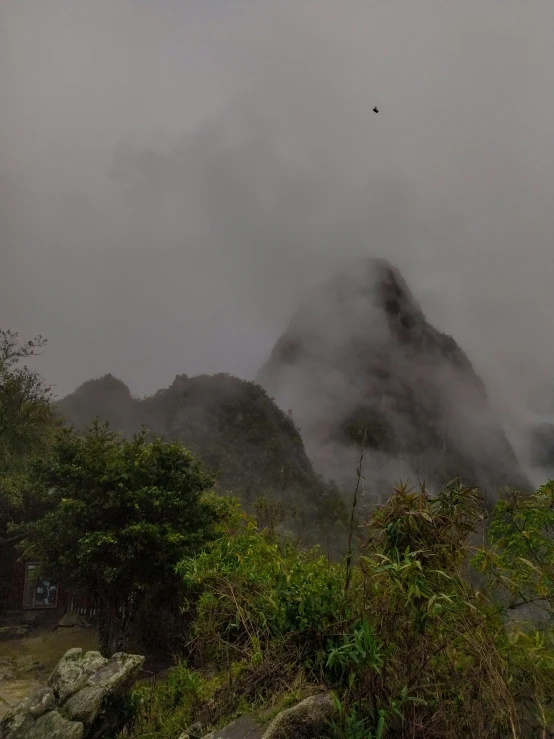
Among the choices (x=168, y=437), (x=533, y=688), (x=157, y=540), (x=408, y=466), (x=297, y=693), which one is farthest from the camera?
(x=408, y=466)

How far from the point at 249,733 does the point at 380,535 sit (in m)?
1.94

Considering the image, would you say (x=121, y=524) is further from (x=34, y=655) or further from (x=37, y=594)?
(x=37, y=594)

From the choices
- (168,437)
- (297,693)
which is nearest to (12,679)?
(297,693)

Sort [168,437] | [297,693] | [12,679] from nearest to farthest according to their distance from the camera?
[297,693] < [12,679] < [168,437]

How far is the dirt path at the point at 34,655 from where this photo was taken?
38.8 feet

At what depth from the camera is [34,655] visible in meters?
14.4

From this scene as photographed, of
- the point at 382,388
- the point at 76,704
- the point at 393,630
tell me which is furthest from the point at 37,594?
the point at 382,388

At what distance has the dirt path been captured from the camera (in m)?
11.8

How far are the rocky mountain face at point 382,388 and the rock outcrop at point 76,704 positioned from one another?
61.1 m

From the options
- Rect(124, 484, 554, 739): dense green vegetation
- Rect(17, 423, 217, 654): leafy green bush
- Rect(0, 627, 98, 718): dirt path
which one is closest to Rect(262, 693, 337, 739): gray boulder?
Rect(124, 484, 554, 739): dense green vegetation

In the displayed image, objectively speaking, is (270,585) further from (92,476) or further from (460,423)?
(460,423)

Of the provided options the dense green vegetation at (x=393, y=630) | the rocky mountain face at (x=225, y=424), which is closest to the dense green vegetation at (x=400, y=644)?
the dense green vegetation at (x=393, y=630)

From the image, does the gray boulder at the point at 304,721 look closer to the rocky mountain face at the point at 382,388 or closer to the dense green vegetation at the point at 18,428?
the dense green vegetation at the point at 18,428

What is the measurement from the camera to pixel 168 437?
48.6 m
